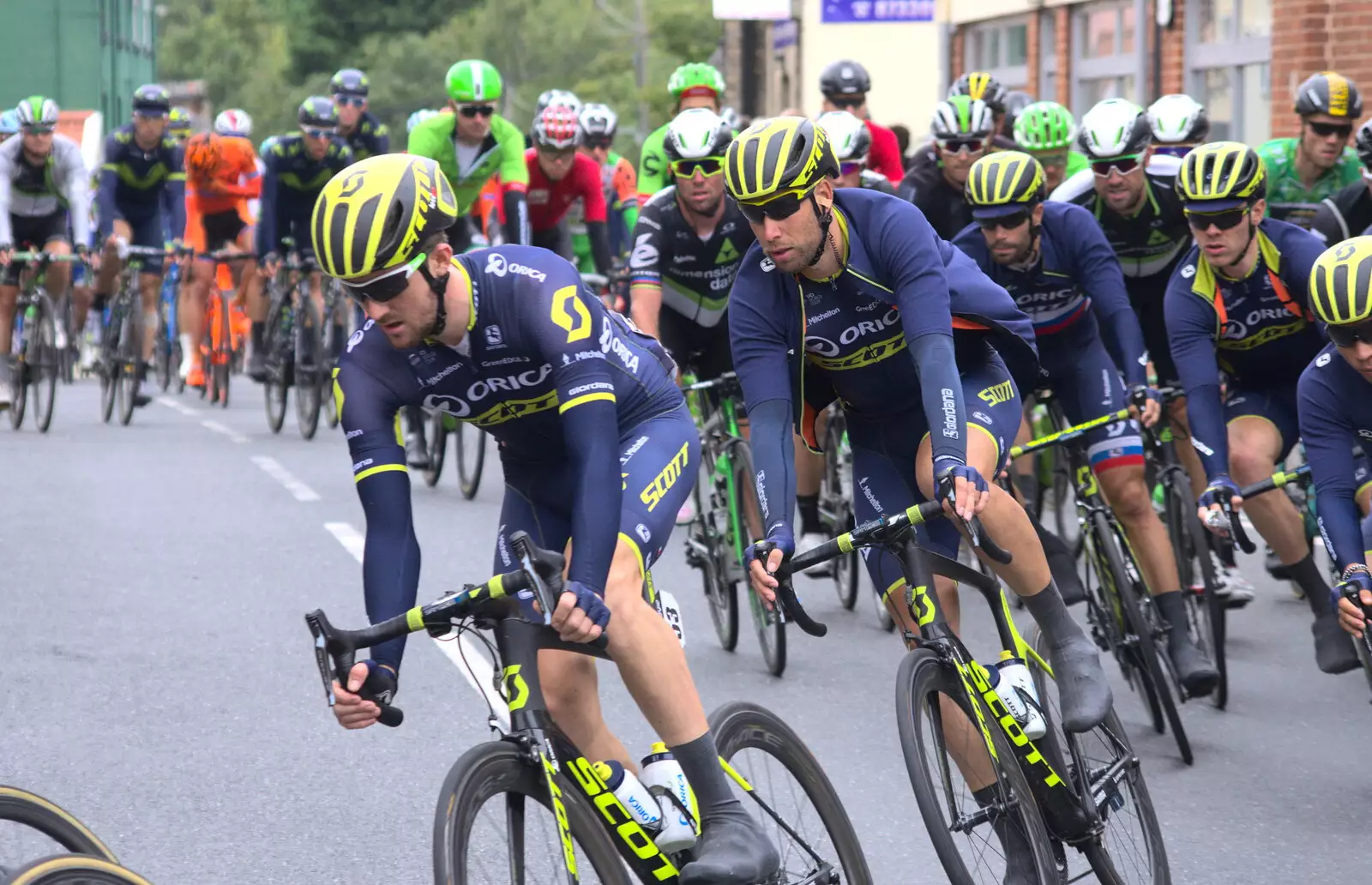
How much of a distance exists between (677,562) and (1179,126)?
347 cm

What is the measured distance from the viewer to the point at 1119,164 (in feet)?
27.9

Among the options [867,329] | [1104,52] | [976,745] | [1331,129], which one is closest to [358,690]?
[976,745]

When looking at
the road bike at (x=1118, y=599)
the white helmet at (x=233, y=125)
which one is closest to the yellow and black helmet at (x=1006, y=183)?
the road bike at (x=1118, y=599)

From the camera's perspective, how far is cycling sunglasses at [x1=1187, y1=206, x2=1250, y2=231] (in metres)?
7.09

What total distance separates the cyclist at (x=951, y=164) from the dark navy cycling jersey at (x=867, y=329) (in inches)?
169

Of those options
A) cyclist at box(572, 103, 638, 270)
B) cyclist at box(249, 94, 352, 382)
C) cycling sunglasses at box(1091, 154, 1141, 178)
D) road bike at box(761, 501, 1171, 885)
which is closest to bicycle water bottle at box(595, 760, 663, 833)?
road bike at box(761, 501, 1171, 885)

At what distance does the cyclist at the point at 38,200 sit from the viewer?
1563cm

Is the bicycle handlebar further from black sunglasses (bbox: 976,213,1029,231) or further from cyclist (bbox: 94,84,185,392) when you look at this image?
cyclist (bbox: 94,84,185,392)

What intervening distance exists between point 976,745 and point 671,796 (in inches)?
33.1

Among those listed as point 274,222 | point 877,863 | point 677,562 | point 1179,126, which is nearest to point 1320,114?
point 1179,126

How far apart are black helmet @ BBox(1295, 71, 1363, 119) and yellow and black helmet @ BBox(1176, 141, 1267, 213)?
2.80 meters

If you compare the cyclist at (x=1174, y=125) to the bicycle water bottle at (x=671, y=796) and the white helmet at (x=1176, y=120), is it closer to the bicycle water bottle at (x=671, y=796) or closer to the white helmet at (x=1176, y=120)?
the white helmet at (x=1176, y=120)

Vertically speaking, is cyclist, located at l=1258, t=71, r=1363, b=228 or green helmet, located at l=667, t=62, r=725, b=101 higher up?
green helmet, located at l=667, t=62, r=725, b=101

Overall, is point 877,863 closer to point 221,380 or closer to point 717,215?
point 717,215
